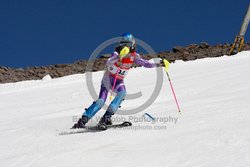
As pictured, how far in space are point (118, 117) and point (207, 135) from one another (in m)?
3.49

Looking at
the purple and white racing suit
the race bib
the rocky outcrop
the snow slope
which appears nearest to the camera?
the snow slope

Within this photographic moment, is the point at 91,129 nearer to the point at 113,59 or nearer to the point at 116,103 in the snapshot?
the point at 116,103

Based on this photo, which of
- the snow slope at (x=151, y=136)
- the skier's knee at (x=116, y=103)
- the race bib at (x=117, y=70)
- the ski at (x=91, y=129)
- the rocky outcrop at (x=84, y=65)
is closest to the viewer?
the snow slope at (x=151, y=136)

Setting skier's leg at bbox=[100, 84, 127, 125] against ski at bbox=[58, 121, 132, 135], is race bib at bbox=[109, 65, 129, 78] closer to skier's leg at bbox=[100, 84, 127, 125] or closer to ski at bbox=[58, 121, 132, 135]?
skier's leg at bbox=[100, 84, 127, 125]

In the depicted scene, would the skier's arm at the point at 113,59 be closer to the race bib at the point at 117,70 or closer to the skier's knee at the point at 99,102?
the race bib at the point at 117,70

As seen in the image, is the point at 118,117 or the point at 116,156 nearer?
the point at 116,156

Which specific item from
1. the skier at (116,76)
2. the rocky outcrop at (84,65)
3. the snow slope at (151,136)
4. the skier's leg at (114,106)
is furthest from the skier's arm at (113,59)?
the rocky outcrop at (84,65)

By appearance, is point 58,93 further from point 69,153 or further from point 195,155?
point 195,155

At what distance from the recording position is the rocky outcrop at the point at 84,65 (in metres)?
27.9

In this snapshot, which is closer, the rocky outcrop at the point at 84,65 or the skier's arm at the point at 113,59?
the skier's arm at the point at 113,59

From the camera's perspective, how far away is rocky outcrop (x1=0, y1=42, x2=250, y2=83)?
2791 centimetres

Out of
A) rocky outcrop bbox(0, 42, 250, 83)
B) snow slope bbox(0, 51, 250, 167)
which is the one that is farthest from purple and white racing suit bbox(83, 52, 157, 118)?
rocky outcrop bbox(0, 42, 250, 83)

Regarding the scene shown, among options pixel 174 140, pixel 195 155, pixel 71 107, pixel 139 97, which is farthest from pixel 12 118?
pixel 195 155

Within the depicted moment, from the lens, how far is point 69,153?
217 inches
